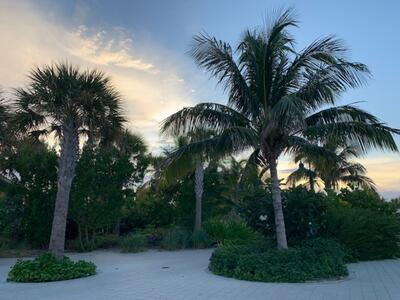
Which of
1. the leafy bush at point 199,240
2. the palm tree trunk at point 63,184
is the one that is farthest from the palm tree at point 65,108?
the leafy bush at point 199,240

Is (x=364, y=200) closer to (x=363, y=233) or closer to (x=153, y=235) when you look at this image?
(x=363, y=233)

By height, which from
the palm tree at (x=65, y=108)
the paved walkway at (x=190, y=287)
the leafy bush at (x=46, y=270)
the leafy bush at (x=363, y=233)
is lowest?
the paved walkway at (x=190, y=287)

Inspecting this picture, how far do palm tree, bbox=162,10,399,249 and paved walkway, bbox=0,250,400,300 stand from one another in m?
2.52

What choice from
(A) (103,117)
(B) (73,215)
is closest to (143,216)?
(B) (73,215)

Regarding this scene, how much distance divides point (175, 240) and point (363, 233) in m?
8.98

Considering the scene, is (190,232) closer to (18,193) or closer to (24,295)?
(18,193)

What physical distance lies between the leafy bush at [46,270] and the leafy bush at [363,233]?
8.59m

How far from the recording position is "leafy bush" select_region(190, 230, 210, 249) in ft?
66.4

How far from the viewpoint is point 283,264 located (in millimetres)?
10688

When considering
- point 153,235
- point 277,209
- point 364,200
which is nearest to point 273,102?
point 277,209

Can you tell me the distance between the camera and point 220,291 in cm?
917

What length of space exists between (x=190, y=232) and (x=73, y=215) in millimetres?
5988

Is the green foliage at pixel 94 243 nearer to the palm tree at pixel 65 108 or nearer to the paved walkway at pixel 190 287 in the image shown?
the paved walkway at pixel 190 287

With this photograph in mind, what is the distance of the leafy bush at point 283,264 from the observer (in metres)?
10.4
